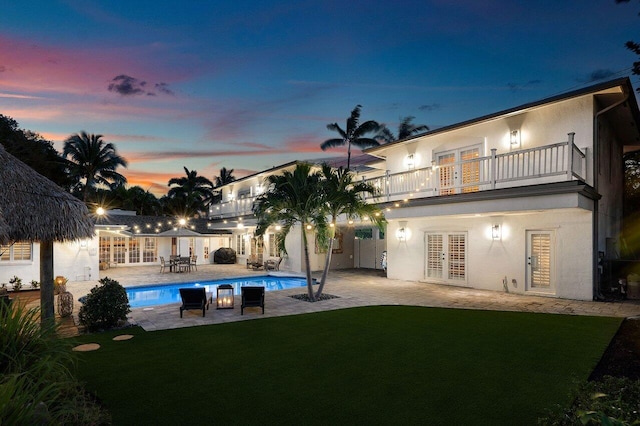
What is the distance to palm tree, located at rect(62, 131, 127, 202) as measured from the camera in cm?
3575

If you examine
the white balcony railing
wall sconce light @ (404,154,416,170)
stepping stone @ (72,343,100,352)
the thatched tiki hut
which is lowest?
stepping stone @ (72,343,100,352)

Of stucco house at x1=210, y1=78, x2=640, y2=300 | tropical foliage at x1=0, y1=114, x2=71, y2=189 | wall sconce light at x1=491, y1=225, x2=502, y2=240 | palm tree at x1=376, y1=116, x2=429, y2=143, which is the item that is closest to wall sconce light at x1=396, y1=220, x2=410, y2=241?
stucco house at x1=210, y1=78, x2=640, y2=300

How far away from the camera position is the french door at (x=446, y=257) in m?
15.7

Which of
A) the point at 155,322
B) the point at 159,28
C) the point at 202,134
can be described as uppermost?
the point at 159,28

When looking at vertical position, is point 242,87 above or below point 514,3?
below

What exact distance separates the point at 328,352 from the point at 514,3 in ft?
58.9

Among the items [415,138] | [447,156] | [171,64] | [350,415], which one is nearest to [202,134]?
[171,64]

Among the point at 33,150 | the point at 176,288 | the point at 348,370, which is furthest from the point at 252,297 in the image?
the point at 33,150

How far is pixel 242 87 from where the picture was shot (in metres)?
19.3

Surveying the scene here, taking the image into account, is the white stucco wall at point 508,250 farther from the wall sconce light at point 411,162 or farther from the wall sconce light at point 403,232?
the wall sconce light at point 411,162

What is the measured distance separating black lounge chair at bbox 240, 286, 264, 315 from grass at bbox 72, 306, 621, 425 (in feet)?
4.66

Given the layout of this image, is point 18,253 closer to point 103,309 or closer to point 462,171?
point 103,309

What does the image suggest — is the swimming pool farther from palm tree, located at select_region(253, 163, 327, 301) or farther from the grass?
the grass

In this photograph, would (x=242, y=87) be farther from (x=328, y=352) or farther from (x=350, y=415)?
(x=350, y=415)
